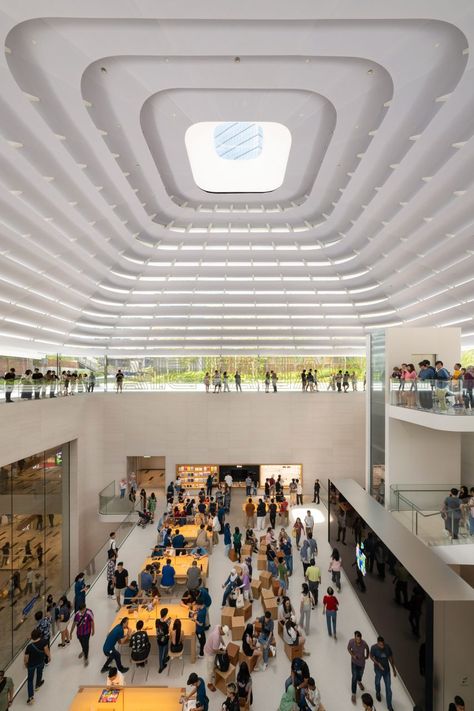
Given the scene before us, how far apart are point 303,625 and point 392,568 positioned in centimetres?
278

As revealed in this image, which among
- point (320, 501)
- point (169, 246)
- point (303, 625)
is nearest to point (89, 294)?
point (169, 246)

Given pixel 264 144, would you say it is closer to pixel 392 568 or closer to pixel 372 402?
pixel 372 402

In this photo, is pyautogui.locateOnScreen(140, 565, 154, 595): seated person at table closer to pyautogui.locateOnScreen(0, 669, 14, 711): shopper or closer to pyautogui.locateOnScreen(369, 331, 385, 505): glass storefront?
pyautogui.locateOnScreen(0, 669, 14, 711): shopper

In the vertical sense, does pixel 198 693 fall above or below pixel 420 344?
below

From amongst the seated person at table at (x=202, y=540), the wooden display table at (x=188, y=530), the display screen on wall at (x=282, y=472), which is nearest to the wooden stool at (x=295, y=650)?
the seated person at table at (x=202, y=540)

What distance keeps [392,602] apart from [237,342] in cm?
1975

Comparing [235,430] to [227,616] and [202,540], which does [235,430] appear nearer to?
[202,540]

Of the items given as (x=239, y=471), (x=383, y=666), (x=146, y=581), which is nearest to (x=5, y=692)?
(x=146, y=581)

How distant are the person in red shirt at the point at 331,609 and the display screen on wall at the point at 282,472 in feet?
44.0

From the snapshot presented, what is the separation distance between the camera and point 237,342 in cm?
2730

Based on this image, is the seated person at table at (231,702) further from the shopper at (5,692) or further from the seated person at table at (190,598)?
the shopper at (5,692)

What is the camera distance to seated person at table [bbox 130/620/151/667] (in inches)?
332

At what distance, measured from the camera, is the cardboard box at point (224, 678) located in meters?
8.04

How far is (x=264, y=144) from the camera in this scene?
44.0ft
